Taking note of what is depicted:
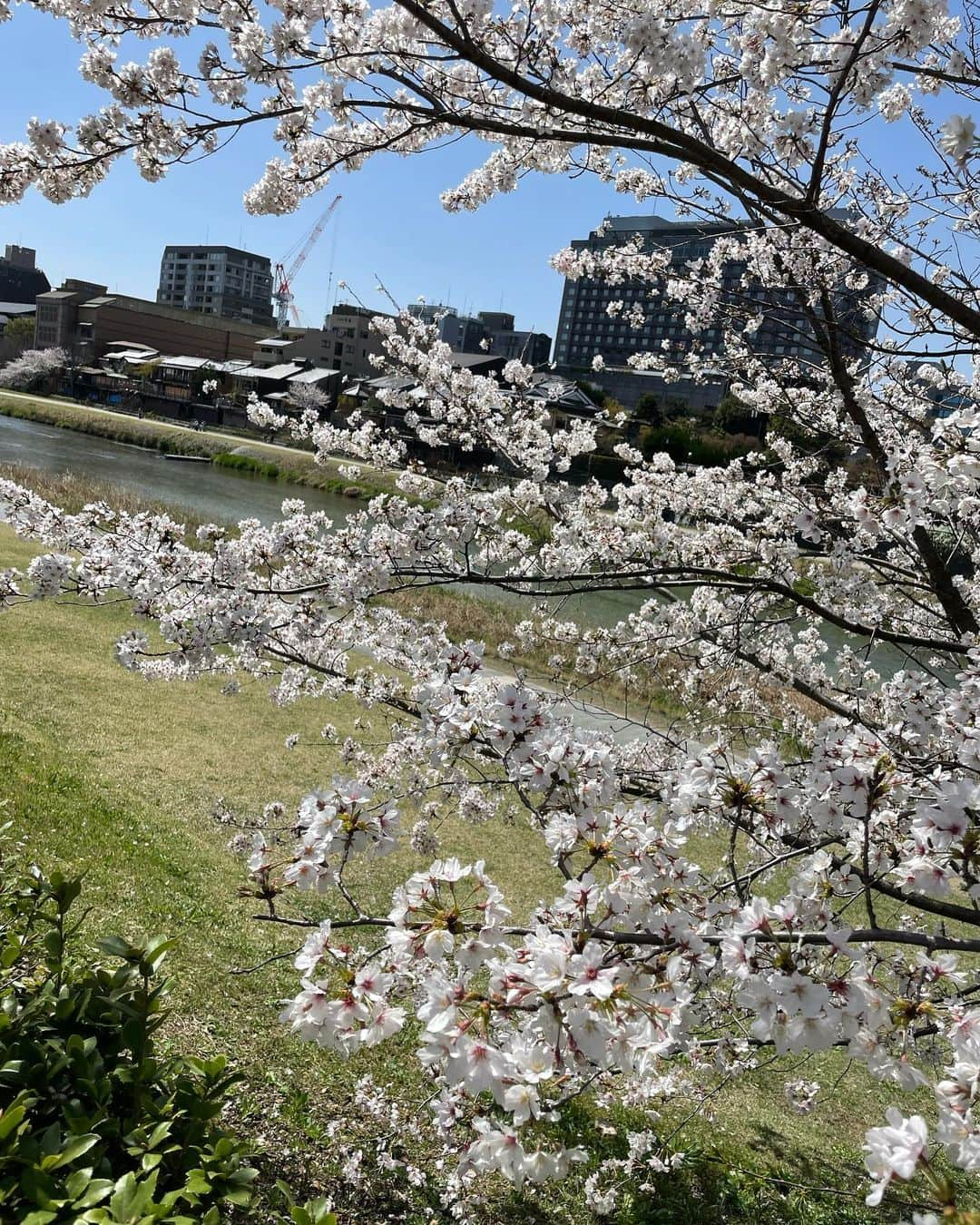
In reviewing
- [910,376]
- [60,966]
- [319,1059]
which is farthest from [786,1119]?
[910,376]

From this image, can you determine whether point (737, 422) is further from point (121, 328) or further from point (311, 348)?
point (121, 328)

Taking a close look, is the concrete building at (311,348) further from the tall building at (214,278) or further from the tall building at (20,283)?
the tall building at (20,283)

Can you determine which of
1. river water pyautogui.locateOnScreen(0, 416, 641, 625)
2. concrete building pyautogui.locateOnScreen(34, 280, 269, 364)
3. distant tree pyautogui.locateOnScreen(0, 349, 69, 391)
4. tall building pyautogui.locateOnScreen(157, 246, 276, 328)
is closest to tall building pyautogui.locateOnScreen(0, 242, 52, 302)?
tall building pyautogui.locateOnScreen(157, 246, 276, 328)

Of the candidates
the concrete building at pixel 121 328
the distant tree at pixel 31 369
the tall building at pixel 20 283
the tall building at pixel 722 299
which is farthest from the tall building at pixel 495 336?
the tall building at pixel 20 283

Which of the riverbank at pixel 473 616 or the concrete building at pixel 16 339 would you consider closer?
the riverbank at pixel 473 616

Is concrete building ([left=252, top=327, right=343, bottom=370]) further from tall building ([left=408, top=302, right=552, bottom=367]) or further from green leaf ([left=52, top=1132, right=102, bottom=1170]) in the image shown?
green leaf ([left=52, top=1132, right=102, bottom=1170])

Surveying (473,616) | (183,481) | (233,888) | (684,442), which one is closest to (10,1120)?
(233,888)

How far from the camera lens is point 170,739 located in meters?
7.39

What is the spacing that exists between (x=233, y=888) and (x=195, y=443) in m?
37.1

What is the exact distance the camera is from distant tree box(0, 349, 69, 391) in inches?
2431

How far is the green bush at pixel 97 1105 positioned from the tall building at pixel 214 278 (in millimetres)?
130448

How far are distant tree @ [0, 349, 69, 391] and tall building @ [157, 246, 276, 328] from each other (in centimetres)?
6095

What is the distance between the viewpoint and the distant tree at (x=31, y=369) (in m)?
61.8

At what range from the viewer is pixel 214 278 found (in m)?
126
